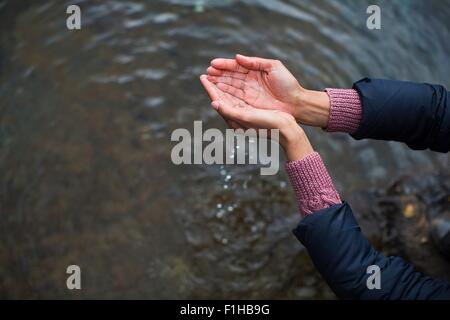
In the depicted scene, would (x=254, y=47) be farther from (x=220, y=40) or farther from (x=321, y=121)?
(x=321, y=121)


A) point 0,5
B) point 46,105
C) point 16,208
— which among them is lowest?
point 16,208

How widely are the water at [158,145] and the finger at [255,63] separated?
1.20 m

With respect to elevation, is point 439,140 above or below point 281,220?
above

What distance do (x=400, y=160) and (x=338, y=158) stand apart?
0.48m

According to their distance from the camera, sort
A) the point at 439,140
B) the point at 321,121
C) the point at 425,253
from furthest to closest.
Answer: the point at 425,253 < the point at 321,121 < the point at 439,140

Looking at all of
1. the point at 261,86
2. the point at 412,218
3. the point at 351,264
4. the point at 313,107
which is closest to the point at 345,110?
the point at 313,107

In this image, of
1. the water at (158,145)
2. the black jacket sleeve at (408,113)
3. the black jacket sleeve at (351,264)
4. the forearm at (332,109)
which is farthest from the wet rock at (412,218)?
the black jacket sleeve at (351,264)

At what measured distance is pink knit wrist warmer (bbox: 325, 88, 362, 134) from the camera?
2412 mm

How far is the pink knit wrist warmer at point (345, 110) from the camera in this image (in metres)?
2.41

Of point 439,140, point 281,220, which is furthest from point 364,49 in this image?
point 439,140

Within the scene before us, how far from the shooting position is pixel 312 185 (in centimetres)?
209

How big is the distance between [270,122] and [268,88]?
1.46 ft

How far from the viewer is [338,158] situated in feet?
12.5

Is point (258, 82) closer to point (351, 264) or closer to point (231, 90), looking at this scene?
point (231, 90)
